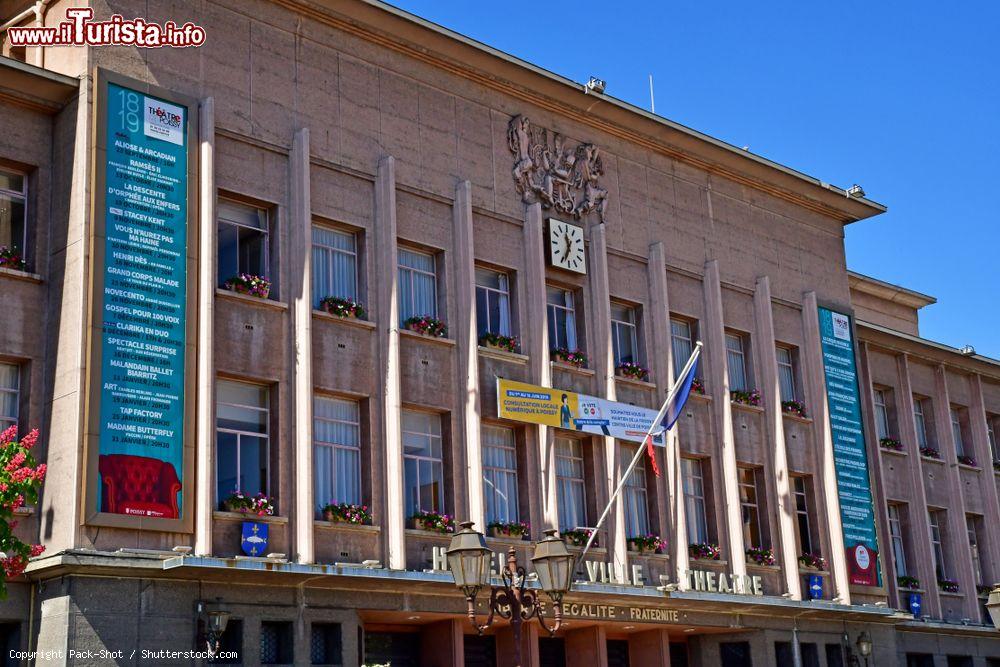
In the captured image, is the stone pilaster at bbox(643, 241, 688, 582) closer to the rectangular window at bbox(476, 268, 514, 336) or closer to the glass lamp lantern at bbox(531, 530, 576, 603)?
the rectangular window at bbox(476, 268, 514, 336)

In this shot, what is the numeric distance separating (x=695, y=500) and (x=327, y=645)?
10.8 metres

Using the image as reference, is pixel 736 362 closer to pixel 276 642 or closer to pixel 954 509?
pixel 954 509

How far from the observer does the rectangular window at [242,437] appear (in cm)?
2330

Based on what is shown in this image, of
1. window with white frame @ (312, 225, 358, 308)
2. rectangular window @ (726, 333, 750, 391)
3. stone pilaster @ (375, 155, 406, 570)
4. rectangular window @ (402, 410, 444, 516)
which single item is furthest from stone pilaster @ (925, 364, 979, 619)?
window with white frame @ (312, 225, 358, 308)

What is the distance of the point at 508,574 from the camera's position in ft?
59.6

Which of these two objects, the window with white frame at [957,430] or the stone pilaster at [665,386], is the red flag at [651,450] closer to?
the stone pilaster at [665,386]

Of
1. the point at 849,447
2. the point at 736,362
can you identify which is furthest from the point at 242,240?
the point at 849,447

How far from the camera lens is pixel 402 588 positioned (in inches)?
955

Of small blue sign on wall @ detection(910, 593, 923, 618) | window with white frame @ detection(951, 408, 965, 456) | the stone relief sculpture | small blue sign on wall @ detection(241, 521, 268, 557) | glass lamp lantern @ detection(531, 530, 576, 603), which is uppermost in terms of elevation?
the stone relief sculpture

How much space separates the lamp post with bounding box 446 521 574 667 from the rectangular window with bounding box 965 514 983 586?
24.4 meters

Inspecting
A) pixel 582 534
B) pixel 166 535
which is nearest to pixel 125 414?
pixel 166 535

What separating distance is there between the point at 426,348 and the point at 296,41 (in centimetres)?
621

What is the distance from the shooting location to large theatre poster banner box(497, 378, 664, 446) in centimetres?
2722

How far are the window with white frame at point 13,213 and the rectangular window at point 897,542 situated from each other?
23.6m
